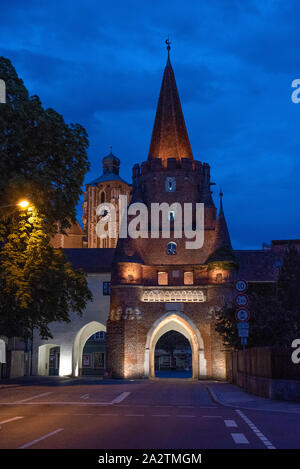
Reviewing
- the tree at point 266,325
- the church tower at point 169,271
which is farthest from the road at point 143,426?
the church tower at point 169,271

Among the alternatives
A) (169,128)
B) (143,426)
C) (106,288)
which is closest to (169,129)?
(169,128)

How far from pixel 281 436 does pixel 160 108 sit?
53236mm

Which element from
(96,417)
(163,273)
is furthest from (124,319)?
(96,417)

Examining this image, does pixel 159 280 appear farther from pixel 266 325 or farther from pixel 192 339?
pixel 266 325

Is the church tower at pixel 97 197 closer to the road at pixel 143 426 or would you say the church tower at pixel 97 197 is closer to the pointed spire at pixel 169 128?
the pointed spire at pixel 169 128

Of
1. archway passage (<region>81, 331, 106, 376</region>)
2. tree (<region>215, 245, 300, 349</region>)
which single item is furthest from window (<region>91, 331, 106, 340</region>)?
tree (<region>215, 245, 300, 349</region>)

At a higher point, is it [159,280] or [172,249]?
[172,249]

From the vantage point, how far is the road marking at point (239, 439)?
1076cm

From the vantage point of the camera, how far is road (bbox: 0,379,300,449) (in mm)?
10531

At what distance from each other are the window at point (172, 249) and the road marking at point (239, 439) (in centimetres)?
4246

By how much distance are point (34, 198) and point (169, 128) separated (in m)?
39.6

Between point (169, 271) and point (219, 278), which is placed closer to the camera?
point (219, 278)

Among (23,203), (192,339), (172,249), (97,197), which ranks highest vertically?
(97,197)

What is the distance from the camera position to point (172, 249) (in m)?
54.5
